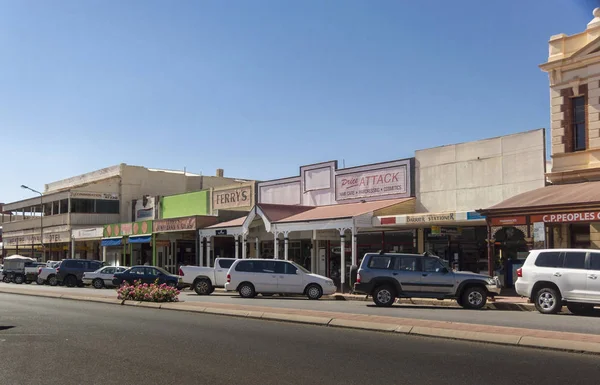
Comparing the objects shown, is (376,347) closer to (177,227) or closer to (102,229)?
(177,227)

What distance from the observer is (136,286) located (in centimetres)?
2267

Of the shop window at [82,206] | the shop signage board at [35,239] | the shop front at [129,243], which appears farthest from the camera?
the shop signage board at [35,239]

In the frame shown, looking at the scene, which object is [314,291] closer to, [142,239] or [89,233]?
[142,239]

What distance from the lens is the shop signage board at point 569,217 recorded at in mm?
19969

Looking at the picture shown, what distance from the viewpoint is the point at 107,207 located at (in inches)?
2189

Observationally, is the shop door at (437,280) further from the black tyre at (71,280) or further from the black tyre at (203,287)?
the black tyre at (71,280)

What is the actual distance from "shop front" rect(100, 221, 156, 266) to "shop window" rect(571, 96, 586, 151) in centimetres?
2739

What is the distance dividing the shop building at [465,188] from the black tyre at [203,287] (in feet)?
25.5

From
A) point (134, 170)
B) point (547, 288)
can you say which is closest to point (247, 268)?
point (547, 288)

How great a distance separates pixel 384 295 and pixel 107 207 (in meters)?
39.8

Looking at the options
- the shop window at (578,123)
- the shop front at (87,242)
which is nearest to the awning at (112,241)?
the shop front at (87,242)

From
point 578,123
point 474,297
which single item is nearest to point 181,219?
point 474,297

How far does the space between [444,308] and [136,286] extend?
34.0ft

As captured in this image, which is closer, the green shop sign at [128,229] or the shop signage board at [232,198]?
the shop signage board at [232,198]
